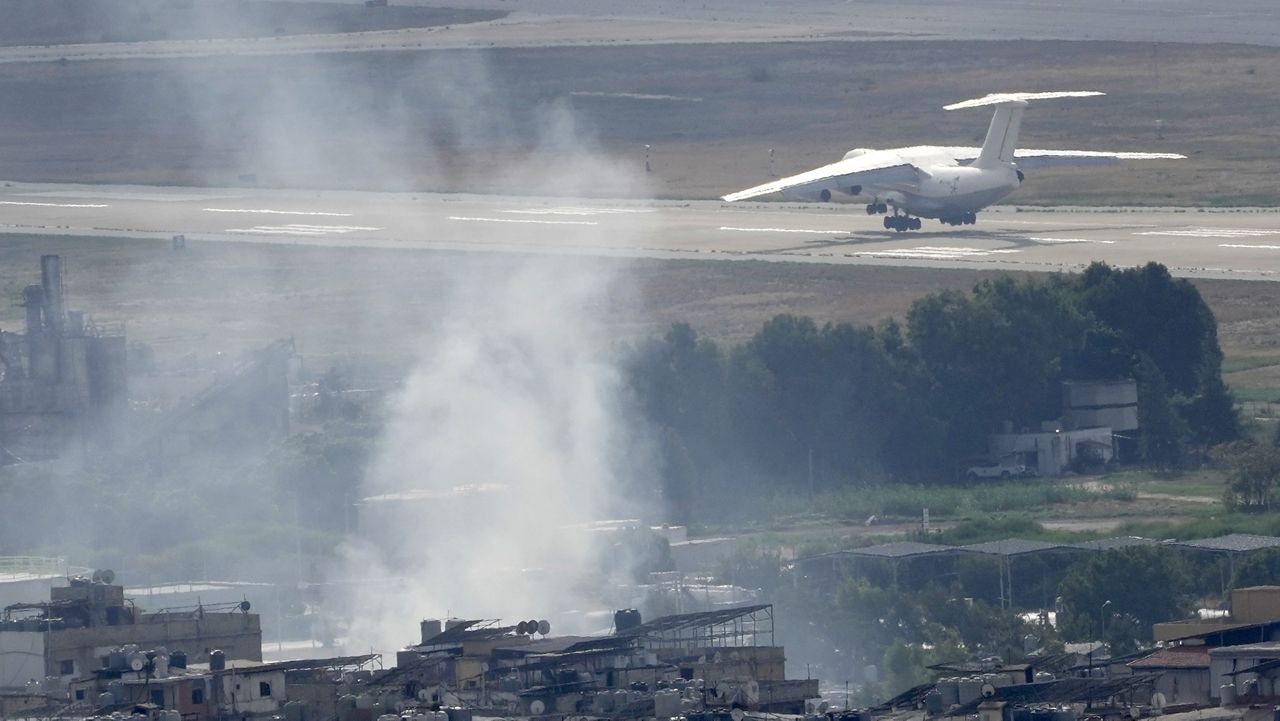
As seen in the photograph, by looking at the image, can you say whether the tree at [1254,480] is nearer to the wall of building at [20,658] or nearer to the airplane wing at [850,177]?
the wall of building at [20,658]

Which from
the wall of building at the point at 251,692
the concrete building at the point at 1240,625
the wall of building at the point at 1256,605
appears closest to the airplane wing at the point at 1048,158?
the concrete building at the point at 1240,625

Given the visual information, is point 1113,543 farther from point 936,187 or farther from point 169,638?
point 936,187

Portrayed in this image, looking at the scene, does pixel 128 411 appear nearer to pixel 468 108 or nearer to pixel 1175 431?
pixel 1175 431

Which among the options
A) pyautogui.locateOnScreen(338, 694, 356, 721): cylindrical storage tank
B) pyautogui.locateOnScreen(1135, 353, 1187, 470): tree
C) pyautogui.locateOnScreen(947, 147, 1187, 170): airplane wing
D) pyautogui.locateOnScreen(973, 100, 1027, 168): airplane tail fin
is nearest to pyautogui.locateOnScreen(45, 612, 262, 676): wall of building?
pyautogui.locateOnScreen(338, 694, 356, 721): cylindrical storage tank

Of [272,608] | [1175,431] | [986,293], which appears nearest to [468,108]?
[986,293]

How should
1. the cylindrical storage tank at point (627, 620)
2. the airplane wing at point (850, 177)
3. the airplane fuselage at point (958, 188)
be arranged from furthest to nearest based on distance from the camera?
the airplane wing at point (850, 177) → the airplane fuselage at point (958, 188) → the cylindrical storage tank at point (627, 620)

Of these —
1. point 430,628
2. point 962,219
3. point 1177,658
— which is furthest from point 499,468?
point 962,219
